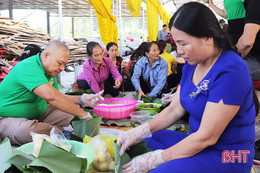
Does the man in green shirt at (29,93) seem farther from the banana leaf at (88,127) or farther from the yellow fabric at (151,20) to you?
the yellow fabric at (151,20)

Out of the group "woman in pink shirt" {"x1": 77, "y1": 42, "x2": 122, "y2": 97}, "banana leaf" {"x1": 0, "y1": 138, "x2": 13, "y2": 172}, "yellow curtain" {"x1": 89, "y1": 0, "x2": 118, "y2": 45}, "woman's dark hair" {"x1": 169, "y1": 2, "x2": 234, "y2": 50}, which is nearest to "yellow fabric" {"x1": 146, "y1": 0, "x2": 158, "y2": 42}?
"yellow curtain" {"x1": 89, "y1": 0, "x2": 118, "y2": 45}

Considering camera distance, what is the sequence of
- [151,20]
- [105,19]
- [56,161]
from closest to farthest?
[56,161] → [105,19] → [151,20]

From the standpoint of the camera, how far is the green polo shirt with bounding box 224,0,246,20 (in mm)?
2156

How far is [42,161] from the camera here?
46.6 inches

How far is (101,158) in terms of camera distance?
1.46 metres

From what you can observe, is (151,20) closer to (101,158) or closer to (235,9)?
(235,9)

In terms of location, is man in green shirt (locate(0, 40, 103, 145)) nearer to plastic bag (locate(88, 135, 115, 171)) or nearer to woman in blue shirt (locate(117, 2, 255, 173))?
plastic bag (locate(88, 135, 115, 171))

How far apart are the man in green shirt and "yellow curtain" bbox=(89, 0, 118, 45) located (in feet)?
8.31

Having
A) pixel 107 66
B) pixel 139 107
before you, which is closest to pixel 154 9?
pixel 107 66

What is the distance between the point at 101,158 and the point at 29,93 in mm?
1048

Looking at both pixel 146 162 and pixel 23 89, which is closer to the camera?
pixel 146 162

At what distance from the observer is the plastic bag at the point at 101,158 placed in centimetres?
146

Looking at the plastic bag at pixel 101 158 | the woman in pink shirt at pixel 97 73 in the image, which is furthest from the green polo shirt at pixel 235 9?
the woman in pink shirt at pixel 97 73

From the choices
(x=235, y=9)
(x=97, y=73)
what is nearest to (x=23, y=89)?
(x=97, y=73)
